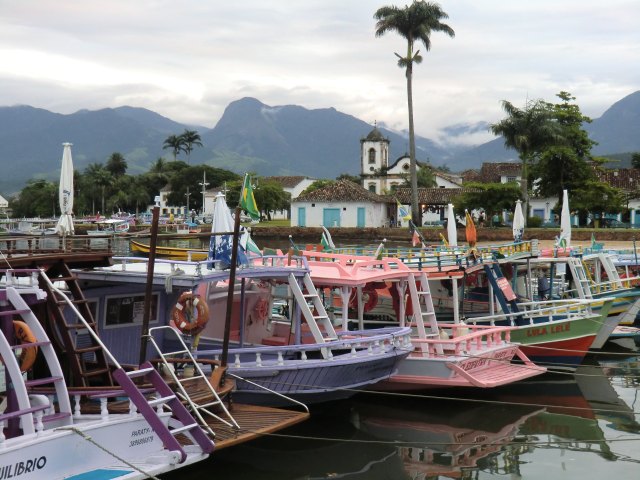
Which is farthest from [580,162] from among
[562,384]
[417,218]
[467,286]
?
[562,384]

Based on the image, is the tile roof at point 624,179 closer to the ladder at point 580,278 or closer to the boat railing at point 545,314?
the ladder at point 580,278

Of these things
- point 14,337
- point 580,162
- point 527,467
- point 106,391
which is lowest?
point 527,467

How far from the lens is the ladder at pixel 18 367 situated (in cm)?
896

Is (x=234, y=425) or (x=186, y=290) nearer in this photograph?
(x=234, y=425)

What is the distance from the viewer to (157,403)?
399 inches

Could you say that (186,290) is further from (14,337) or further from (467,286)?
(467,286)

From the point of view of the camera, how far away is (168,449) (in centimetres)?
1009

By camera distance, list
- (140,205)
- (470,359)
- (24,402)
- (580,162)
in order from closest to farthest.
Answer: (24,402) < (470,359) < (580,162) < (140,205)

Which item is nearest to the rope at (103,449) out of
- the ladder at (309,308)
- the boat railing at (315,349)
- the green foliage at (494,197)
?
the boat railing at (315,349)

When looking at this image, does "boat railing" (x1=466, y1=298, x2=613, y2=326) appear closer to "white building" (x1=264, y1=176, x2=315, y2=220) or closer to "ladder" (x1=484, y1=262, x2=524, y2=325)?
"ladder" (x1=484, y1=262, x2=524, y2=325)

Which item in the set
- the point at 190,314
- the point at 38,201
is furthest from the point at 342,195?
the point at 190,314

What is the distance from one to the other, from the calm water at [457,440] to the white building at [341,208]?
53.2 m

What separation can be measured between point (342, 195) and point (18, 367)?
206ft

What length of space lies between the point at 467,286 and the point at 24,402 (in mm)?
15502
